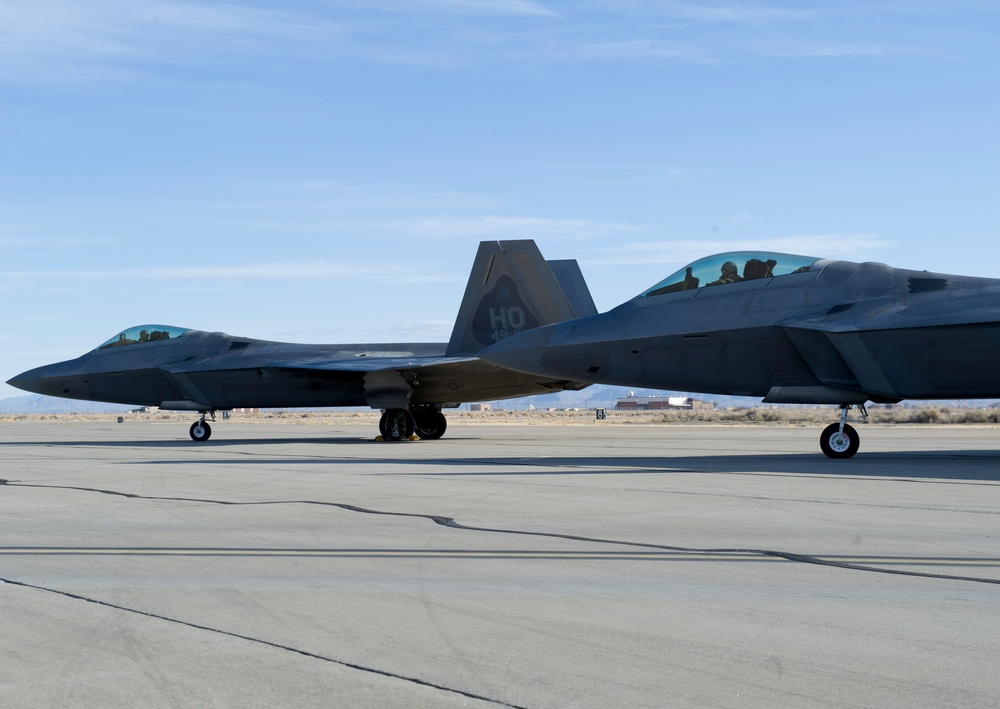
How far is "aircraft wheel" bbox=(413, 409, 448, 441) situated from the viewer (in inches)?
1173

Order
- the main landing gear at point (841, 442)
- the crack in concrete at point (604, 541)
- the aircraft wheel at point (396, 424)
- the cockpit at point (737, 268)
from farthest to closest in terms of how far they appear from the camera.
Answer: the aircraft wheel at point (396, 424) → the cockpit at point (737, 268) → the main landing gear at point (841, 442) → the crack in concrete at point (604, 541)

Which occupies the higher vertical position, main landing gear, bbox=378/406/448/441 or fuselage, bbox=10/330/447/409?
fuselage, bbox=10/330/447/409

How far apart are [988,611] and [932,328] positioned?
11.6 metres

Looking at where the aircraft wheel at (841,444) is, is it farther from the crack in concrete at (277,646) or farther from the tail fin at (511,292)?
the crack in concrete at (277,646)

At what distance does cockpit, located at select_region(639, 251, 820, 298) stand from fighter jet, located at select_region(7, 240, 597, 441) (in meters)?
6.28

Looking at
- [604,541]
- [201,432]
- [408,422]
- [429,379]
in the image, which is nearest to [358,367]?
[429,379]

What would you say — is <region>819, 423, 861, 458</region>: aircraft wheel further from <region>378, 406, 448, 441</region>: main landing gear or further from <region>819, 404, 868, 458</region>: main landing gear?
<region>378, 406, 448, 441</region>: main landing gear

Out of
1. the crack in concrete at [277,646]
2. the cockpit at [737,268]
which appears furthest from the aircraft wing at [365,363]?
the crack in concrete at [277,646]

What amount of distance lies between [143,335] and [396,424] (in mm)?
8280

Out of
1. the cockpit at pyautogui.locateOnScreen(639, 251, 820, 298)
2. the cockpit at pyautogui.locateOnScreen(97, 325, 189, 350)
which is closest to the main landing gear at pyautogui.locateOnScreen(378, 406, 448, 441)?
the cockpit at pyautogui.locateOnScreen(97, 325, 189, 350)

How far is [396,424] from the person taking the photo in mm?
27969

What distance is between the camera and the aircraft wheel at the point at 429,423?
29.8 m

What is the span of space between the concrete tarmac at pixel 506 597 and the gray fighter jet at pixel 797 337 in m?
4.42

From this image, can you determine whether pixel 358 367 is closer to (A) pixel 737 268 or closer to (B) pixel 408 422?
(B) pixel 408 422
